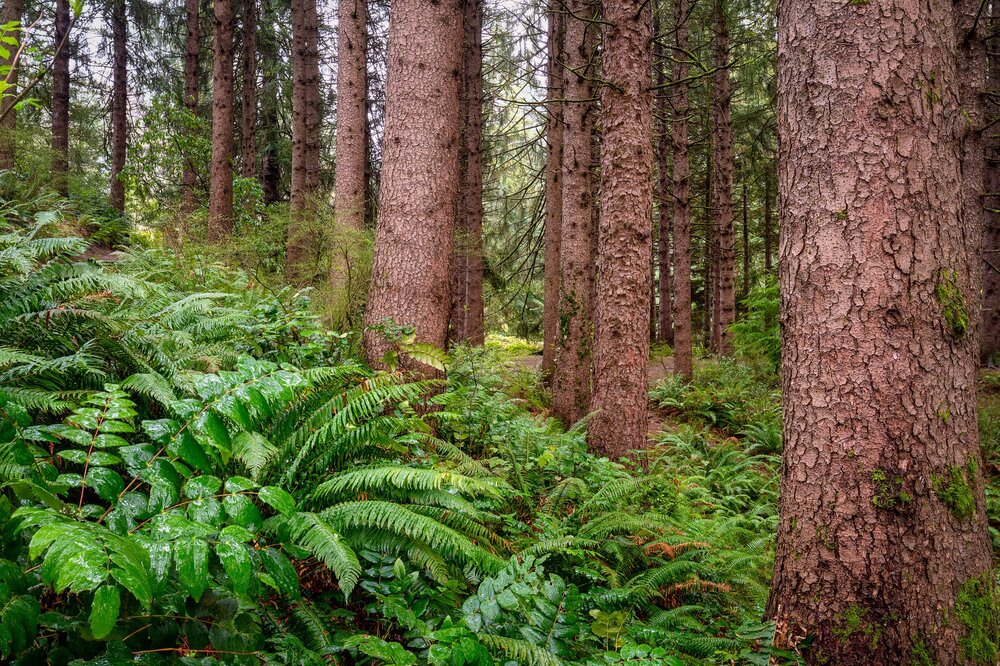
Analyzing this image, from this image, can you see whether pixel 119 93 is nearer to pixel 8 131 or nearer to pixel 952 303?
pixel 8 131

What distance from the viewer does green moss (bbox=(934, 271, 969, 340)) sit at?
237 centimetres

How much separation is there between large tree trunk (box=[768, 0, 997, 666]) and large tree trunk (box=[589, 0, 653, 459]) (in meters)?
3.34

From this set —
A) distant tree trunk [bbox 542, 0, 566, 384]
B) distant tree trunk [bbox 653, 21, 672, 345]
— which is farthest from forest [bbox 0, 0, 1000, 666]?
distant tree trunk [bbox 653, 21, 672, 345]

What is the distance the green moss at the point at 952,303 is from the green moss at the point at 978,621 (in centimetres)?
109

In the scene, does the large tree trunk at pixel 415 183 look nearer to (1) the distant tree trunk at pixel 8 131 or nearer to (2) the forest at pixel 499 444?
(2) the forest at pixel 499 444

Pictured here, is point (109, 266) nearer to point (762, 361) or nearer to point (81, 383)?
point (81, 383)

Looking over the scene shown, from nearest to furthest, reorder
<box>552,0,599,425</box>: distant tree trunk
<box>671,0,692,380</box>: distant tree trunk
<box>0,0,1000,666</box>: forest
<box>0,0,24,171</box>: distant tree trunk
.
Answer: <box>0,0,1000,666</box>: forest → <box>552,0,599,425</box>: distant tree trunk → <box>0,0,24,171</box>: distant tree trunk → <box>671,0,692,380</box>: distant tree trunk

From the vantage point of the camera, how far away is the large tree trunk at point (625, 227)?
5848 mm

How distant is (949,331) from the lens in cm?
237

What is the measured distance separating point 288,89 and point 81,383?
17054 mm

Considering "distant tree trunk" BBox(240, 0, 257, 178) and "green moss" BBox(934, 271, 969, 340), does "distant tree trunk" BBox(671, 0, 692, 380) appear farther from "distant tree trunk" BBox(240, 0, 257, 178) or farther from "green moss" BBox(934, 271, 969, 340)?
"distant tree trunk" BBox(240, 0, 257, 178)

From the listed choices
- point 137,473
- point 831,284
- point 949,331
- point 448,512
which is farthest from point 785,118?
point 137,473

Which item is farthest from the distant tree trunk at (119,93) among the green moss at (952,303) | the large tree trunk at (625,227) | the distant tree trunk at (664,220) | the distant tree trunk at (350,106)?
the green moss at (952,303)

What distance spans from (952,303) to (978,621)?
4.54 ft
